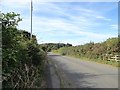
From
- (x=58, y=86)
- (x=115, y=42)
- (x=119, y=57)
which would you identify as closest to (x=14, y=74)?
(x=58, y=86)

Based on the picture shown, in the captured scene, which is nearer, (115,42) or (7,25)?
(7,25)

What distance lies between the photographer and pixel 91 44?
5456 centimetres

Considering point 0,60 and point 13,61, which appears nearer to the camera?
point 0,60

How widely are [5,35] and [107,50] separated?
34448 mm

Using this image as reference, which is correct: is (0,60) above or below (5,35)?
below

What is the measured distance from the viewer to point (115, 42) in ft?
128

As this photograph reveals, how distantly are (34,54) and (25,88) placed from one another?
32.6ft

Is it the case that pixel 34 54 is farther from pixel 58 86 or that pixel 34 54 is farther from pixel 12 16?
pixel 12 16

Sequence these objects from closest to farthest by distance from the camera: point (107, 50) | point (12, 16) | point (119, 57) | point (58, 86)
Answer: point (12, 16)
point (58, 86)
point (119, 57)
point (107, 50)

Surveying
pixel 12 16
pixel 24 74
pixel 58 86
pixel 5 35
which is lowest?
pixel 58 86

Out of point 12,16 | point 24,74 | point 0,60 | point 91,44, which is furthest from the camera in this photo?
point 91,44

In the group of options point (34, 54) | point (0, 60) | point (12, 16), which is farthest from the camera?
point (34, 54)

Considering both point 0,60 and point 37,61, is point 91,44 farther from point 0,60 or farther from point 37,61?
point 0,60

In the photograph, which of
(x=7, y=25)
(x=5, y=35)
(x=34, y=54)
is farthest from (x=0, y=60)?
(x=34, y=54)
